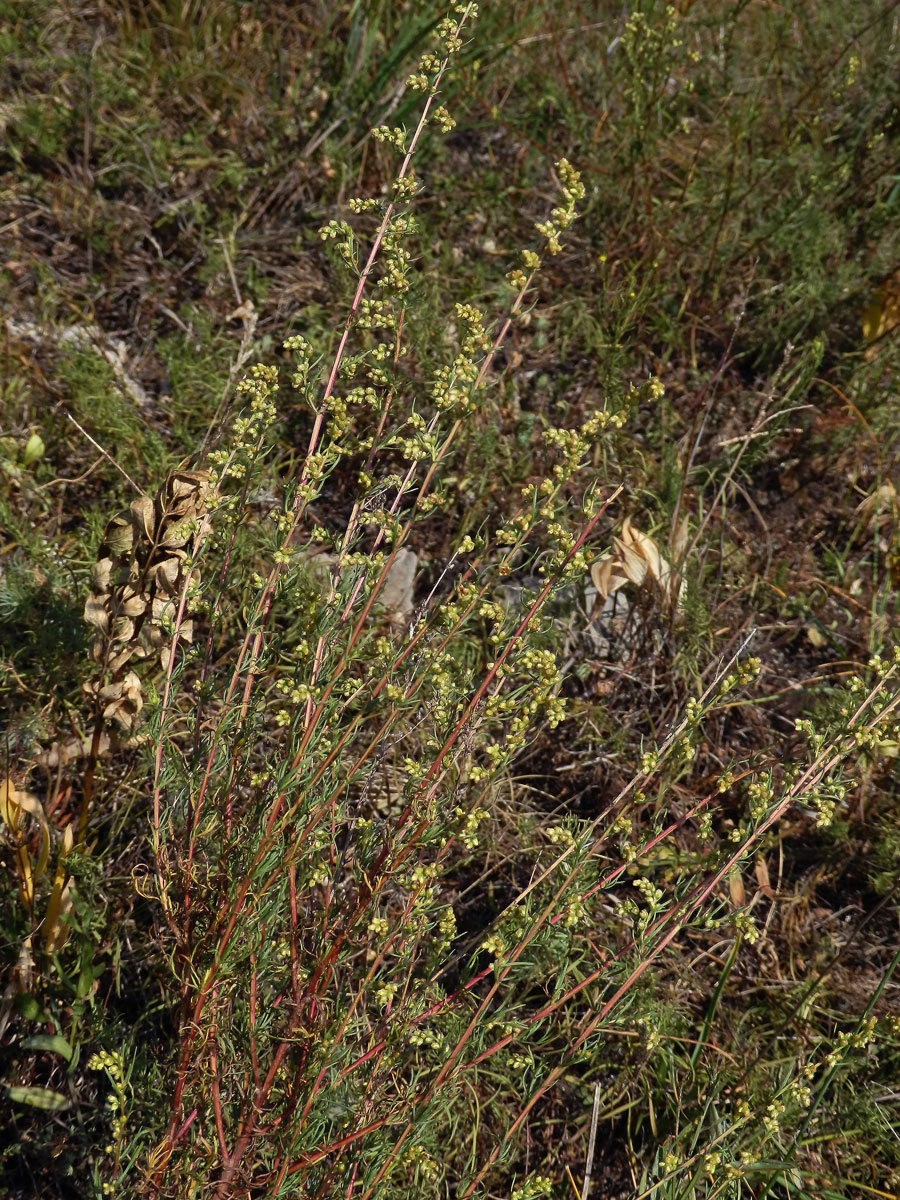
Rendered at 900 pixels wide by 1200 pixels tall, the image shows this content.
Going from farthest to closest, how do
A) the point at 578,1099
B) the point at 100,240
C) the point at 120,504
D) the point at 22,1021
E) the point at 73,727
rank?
1. the point at 100,240
2. the point at 120,504
3. the point at 73,727
4. the point at 578,1099
5. the point at 22,1021

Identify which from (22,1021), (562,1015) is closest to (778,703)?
(562,1015)

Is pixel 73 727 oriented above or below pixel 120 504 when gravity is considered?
below

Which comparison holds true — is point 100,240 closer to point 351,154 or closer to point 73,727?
point 351,154

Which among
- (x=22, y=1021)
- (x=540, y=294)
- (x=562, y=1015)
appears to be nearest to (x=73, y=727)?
(x=22, y=1021)

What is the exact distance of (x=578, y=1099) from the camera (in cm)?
256

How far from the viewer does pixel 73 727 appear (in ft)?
8.95

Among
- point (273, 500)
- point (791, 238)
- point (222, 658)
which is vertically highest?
point (791, 238)

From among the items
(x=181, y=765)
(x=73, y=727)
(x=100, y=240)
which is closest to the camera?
(x=181, y=765)

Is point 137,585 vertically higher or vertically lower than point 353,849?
higher

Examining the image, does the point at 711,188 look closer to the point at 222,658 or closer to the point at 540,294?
the point at 540,294

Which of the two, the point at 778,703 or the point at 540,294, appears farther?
the point at 540,294

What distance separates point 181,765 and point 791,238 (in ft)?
9.97

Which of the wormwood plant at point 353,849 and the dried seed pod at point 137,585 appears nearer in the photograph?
the wormwood plant at point 353,849

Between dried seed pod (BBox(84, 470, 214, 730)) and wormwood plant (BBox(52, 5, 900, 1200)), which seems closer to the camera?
wormwood plant (BBox(52, 5, 900, 1200))
